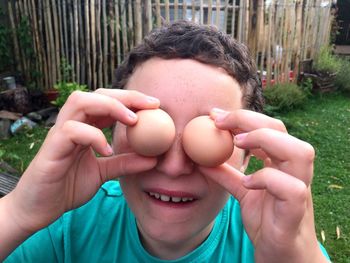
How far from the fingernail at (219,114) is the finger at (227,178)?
185 millimetres

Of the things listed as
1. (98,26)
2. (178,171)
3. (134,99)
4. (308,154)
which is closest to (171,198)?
(178,171)

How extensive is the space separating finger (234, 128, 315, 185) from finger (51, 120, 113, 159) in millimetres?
437

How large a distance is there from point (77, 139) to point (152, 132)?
0.73ft

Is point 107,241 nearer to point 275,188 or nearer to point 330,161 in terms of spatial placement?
point 275,188

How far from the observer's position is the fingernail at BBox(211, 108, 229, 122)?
1226mm

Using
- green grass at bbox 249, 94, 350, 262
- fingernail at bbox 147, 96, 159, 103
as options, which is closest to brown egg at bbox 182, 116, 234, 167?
fingernail at bbox 147, 96, 159, 103

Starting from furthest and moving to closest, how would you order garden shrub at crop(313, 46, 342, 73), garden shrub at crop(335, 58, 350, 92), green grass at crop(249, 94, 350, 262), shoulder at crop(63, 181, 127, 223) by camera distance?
garden shrub at crop(335, 58, 350, 92) → garden shrub at crop(313, 46, 342, 73) → green grass at crop(249, 94, 350, 262) → shoulder at crop(63, 181, 127, 223)

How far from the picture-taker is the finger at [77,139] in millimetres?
1190

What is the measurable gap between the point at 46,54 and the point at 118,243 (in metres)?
5.89

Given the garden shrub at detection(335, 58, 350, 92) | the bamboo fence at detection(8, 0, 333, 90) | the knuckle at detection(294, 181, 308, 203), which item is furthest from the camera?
the garden shrub at detection(335, 58, 350, 92)

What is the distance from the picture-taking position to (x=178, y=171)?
4.18 ft

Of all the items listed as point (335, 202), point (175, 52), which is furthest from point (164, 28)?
point (335, 202)

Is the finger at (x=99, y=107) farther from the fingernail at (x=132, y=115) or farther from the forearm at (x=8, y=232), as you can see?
Result: the forearm at (x=8, y=232)

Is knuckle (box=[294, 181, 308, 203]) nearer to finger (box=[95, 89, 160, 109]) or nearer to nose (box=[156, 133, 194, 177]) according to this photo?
nose (box=[156, 133, 194, 177])
